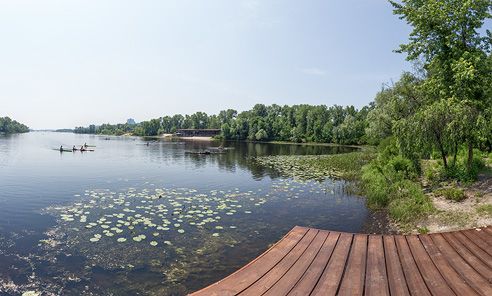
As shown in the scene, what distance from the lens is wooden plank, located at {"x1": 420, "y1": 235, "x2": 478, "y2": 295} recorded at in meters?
5.05

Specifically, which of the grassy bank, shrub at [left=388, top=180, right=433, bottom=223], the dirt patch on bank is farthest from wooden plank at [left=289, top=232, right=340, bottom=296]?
shrub at [left=388, top=180, right=433, bottom=223]

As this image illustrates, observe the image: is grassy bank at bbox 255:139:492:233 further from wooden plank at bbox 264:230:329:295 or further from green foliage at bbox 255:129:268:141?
green foliage at bbox 255:129:268:141

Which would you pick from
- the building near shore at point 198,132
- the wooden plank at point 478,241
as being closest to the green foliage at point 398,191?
the wooden plank at point 478,241

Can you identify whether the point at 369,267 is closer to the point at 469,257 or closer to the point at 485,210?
the point at 469,257

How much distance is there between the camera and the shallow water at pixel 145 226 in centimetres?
970

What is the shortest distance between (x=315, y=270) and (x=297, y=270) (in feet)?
1.15

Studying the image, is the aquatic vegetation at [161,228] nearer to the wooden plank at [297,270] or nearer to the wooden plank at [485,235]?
the wooden plank at [297,270]

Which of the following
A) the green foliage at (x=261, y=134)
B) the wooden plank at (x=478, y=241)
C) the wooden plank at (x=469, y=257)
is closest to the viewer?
the wooden plank at (x=469, y=257)

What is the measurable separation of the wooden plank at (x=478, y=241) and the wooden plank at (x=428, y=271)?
1262 mm

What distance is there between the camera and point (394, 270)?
599 cm

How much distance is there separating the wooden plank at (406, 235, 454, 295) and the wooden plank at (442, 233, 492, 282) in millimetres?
701

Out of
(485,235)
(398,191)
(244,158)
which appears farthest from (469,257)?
(244,158)

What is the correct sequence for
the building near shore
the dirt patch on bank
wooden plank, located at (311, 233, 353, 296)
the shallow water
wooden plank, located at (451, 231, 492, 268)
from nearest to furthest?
wooden plank, located at (311, 233, 353, 296)
wooden plank, located at (451, 231, 492, 268)
the shallow water
the dirt patch on bank
the building near shore

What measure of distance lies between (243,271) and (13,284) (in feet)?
25.2
